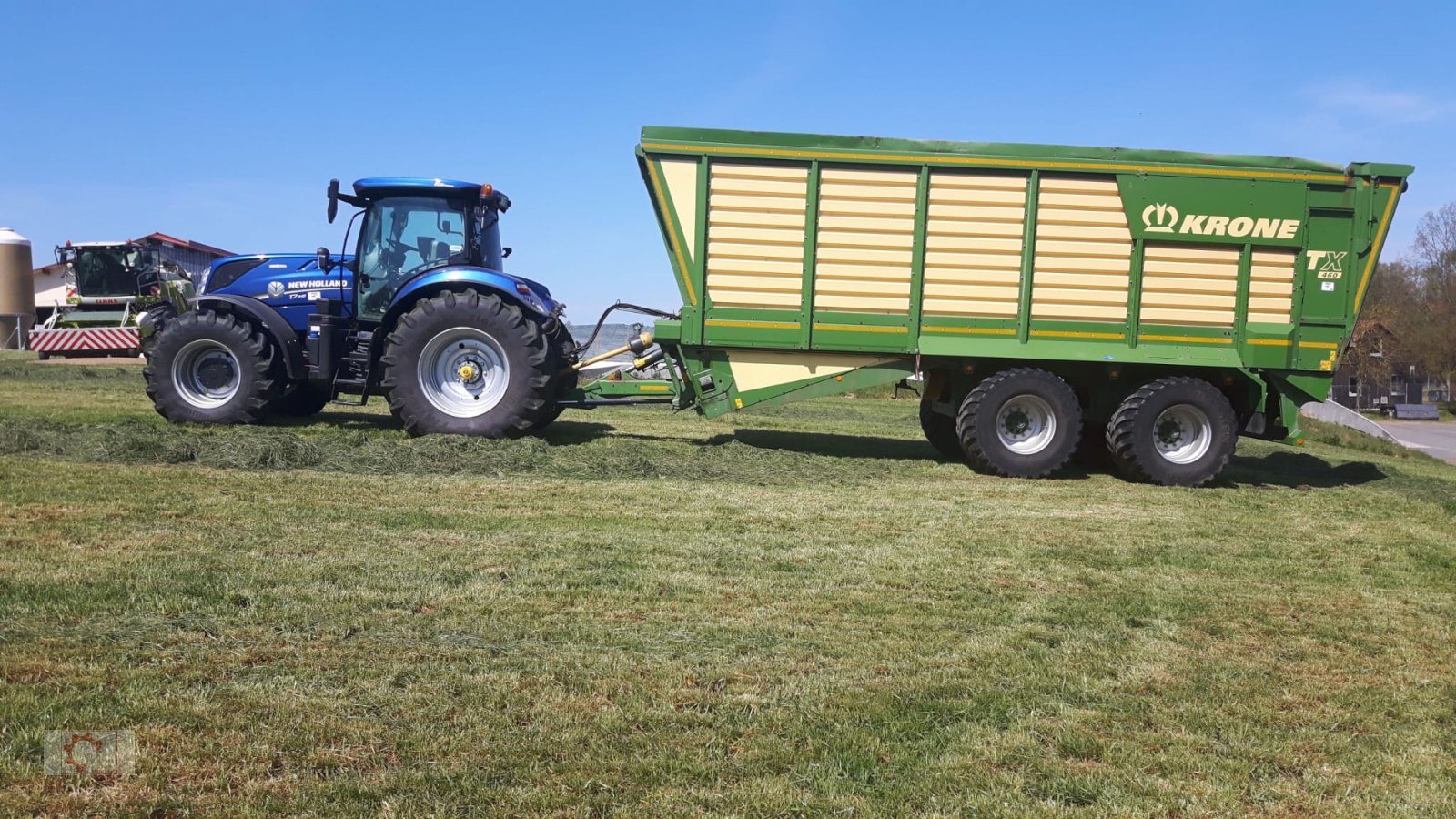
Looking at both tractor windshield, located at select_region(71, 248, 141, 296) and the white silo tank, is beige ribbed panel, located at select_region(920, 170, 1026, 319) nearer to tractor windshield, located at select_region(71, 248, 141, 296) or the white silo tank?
tractor windshield, located at select_region(71, 248, 141, 296)

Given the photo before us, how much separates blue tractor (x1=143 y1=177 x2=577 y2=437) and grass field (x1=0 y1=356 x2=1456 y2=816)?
80.1 inches

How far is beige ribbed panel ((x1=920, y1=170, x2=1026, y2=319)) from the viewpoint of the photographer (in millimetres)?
9383

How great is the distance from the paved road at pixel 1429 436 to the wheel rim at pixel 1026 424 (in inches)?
541

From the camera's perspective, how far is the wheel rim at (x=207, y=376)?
1030 centimetres

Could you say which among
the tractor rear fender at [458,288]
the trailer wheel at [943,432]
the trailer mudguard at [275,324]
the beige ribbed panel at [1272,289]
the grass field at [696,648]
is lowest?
the grass field at [696,648]

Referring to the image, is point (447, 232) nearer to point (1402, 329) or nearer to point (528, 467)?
point (528, 467)

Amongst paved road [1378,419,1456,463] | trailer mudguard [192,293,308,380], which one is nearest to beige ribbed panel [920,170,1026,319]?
trailer mudguard [192,293,308,380]

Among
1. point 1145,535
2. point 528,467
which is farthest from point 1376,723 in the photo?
point 528,467

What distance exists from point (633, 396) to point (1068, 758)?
761 centimetres

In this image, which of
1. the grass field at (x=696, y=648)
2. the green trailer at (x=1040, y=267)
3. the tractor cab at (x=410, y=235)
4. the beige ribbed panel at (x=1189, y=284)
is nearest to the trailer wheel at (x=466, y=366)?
the tractor cab at (x=410, y=235)

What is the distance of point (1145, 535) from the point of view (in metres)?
6.89

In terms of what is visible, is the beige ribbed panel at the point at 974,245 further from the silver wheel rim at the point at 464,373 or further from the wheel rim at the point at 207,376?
the wheel rim at the point at 207,376

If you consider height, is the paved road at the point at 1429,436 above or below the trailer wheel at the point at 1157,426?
below

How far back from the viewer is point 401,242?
10.4 metres
